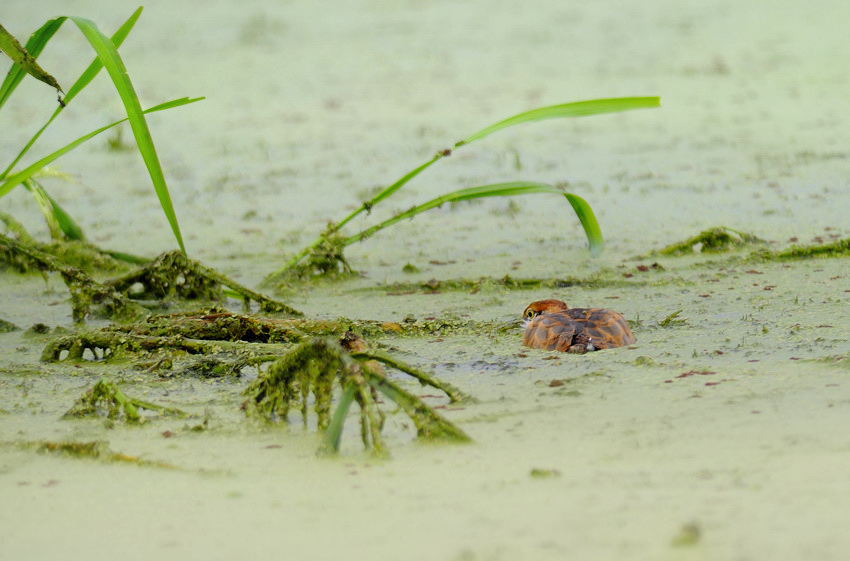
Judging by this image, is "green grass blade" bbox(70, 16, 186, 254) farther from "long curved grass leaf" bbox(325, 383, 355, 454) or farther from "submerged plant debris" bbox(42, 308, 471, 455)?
"long curved grass leaf" bbox(325, 383, 355, 454)

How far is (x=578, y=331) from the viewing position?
7.88 ft

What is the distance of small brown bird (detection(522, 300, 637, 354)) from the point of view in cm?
239

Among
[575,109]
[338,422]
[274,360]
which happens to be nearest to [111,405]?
[274,360]

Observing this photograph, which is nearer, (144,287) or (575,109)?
(575,109)

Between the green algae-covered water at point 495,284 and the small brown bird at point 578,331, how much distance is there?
0.17ft

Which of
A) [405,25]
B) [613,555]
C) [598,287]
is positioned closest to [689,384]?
[613,555]

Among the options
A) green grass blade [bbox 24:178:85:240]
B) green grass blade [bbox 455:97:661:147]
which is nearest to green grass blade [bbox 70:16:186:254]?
green grass blade [bbox 455:97:661:147]

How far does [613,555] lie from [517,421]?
23.4 inches

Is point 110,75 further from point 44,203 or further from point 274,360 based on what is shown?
point 44,203

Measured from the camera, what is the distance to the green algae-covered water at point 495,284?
1.51 meters

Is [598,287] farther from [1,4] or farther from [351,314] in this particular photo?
Answer: [1,4]

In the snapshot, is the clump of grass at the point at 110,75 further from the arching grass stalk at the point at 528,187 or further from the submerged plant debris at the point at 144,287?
the arching grass stalk at the point at 528,187

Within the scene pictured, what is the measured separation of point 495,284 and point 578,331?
0.85 meters

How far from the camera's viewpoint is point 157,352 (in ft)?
8.28
